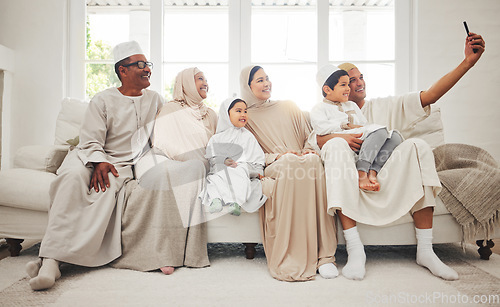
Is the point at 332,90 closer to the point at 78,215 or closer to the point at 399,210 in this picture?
the point at 399,210

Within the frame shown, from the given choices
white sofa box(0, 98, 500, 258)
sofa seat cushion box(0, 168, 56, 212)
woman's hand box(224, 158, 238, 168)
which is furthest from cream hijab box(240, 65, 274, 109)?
sofa seat cushion box(0, 168, 56, 212)

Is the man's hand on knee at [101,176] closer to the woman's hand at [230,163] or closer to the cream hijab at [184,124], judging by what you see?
the cream hijab at [184,124]

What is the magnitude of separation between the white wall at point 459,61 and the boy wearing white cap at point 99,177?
97.2 inches

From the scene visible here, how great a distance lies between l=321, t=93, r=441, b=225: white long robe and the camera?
6.32ft

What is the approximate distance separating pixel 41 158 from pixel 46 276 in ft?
3.20

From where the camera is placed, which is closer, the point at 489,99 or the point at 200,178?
the point at 200,178

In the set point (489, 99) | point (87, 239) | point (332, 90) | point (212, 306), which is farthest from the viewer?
point (489, 99)

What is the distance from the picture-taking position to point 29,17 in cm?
352

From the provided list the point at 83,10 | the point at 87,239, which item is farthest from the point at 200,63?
the point at 87,239

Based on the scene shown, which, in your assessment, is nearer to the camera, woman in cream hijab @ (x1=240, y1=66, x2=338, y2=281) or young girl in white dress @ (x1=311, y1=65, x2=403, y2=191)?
woman in cream hijab @ (x1=240, y1=66, x2=338, y2=281)

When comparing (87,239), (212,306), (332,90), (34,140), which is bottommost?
(212,306)

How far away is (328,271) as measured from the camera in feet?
5.95

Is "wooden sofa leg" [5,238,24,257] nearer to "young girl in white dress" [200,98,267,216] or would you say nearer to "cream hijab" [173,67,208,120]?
"young girl in white dress" [200,98,267,216]

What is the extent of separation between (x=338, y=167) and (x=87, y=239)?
1.31 meters
